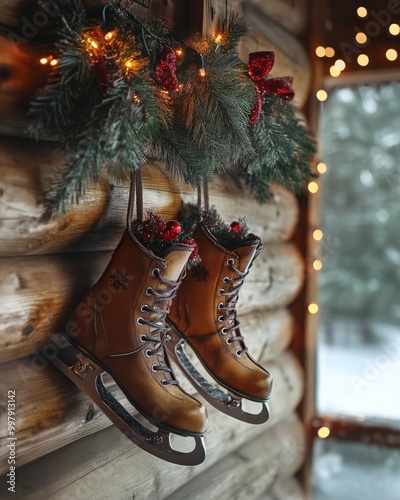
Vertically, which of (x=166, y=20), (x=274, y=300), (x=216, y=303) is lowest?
(x=274, y=300)

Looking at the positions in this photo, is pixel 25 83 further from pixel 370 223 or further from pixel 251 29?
pixel 370 223

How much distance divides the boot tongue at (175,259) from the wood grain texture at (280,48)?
93 centimetres

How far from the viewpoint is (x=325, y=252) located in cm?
320

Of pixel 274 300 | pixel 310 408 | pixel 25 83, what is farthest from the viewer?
pixel 310 408

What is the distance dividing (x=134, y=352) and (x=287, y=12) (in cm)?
185

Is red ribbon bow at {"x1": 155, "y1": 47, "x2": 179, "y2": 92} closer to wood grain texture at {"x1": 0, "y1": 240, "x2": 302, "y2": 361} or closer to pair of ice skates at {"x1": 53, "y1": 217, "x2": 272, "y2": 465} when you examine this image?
pair of ice skates at {"x1": 53, "y1": 217, "x2": 272, "y2": 465}

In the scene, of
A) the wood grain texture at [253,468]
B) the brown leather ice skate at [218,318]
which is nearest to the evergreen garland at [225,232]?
the brown leather ice skate at [218,318]

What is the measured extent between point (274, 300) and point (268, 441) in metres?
0.59

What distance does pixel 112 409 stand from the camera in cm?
144

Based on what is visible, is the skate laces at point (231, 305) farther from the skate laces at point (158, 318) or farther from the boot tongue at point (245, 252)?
the skate laces at point (158, 318)

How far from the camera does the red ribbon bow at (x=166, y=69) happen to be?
146 centimetres

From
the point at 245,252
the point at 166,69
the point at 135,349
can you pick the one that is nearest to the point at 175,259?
the point at 135,349

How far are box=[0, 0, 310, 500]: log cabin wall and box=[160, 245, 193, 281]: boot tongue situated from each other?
0.21m

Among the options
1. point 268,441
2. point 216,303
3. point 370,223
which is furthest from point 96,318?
point 370,223
